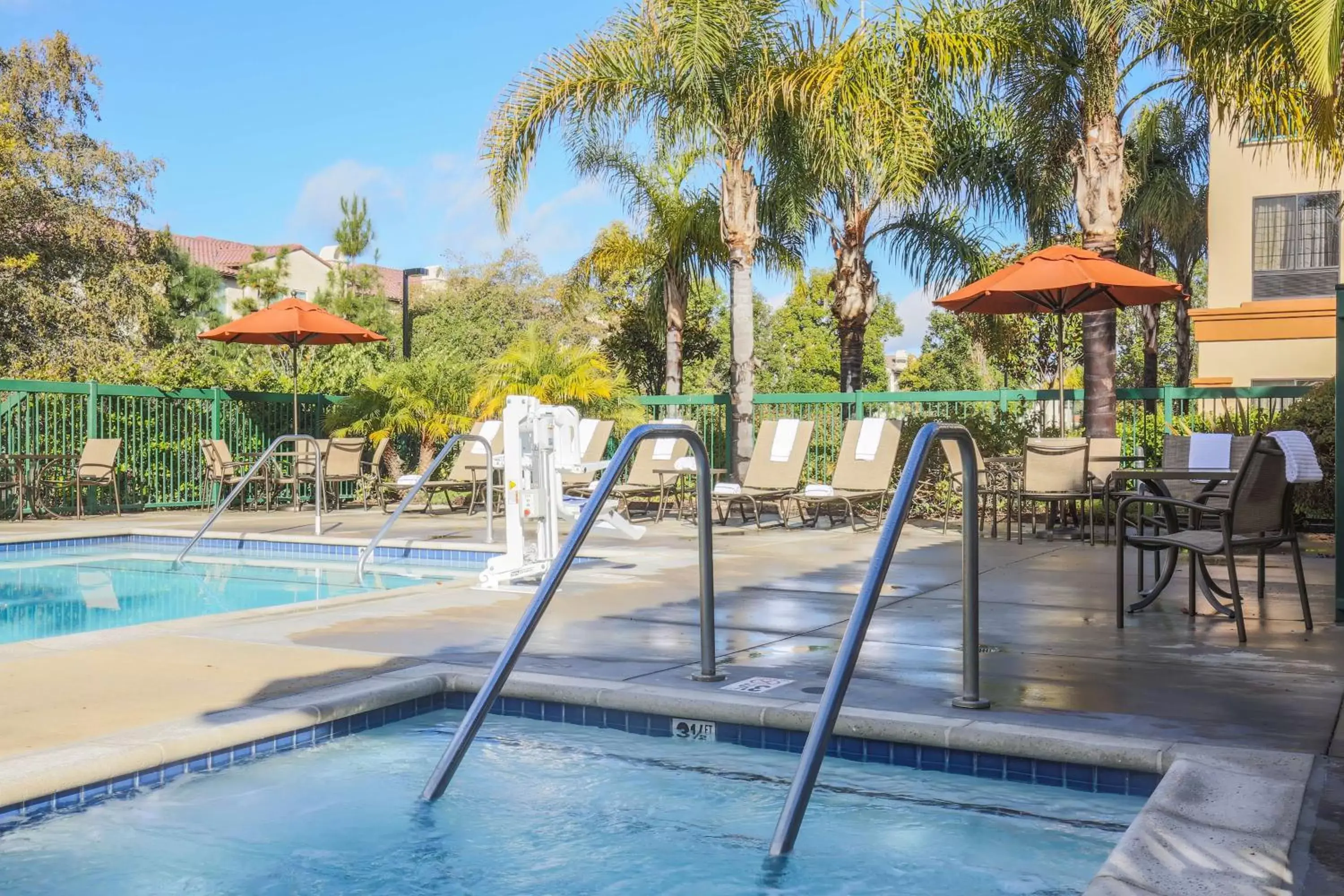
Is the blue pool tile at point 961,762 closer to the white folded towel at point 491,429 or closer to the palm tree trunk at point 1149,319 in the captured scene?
the white folded towel at point 491,429

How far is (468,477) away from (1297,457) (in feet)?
36.5

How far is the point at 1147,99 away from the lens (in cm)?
2388

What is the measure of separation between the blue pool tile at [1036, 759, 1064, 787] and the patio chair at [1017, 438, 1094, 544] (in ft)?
25.7

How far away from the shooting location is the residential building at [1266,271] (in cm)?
2291

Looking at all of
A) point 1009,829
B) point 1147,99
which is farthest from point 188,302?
point 1009,829

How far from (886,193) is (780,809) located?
10587mm

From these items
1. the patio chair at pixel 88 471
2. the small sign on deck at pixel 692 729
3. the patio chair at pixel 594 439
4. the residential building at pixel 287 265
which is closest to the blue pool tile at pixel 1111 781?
the small sign on deck at pixel 692 729

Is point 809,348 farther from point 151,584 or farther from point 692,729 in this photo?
point 692,729

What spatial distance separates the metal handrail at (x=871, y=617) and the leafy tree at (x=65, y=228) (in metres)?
24.0

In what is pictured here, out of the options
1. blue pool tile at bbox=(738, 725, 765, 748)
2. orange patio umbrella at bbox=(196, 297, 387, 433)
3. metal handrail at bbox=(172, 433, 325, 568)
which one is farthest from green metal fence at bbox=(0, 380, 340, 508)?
blue pool tile at bbox=(738, 725, 765, 748)

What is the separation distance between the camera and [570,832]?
3.94 meters

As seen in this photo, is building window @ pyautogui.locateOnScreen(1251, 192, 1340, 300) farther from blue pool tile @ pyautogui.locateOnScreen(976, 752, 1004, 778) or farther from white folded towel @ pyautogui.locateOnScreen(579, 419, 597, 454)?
blue pool tile @ pyautogui.locateOnScreen(976, 752, 1004, 778)

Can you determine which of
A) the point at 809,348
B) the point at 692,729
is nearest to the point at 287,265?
the point at 809,348

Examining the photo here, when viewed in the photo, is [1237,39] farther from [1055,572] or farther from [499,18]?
[499,18]
